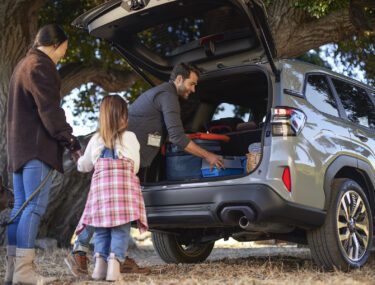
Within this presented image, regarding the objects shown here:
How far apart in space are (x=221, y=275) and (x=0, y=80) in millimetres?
5609

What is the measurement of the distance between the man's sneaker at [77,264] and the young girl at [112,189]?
13.2 inches

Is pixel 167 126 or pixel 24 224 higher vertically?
pixel 167 126

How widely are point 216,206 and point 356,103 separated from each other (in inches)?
84.6

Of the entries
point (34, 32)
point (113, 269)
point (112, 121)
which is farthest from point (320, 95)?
point (34, 32)

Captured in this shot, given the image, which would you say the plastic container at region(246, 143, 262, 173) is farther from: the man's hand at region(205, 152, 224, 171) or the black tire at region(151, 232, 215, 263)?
the black tire at region(151, 232, 215, 263)

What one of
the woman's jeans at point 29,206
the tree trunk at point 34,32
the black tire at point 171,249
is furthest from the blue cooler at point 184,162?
the tree trunk at point 34,32

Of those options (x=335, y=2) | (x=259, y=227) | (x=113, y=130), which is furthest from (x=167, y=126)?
(x=335, y=2)

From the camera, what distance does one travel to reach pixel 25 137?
4.40 meters

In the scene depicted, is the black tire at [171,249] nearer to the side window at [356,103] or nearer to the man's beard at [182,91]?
the man's beard at [182,91]

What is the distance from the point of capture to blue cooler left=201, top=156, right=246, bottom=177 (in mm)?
5270

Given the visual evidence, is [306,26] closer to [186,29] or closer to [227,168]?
[186,29]

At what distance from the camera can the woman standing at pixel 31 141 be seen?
14.2 feet

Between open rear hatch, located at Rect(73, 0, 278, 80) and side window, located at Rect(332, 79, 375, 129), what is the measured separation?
0.91 m

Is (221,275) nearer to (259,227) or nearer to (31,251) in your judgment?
(259,227)
